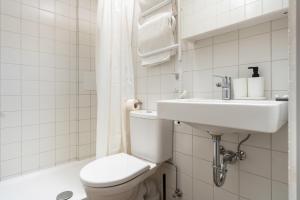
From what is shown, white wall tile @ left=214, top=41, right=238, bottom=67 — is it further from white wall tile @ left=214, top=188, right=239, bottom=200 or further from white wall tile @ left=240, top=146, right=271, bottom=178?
white wall tile @ left=214, top=188, right=239, bottom=200

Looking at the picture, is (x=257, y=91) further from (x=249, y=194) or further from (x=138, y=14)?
(x=138, y=14)

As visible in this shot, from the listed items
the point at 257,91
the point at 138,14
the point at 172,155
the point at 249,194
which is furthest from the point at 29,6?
the point at 249,194

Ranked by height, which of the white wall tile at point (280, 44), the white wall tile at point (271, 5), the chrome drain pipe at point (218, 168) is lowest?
the chrome drain pipe at point (218, 168)

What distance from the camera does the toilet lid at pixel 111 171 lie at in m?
0.97

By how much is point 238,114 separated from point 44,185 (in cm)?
171

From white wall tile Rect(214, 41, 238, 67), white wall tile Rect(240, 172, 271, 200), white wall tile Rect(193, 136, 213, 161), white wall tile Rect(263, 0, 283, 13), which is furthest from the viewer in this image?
white wall tile Rect(193, 136, 213, 161)

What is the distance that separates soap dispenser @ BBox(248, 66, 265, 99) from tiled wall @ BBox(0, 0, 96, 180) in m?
1.65

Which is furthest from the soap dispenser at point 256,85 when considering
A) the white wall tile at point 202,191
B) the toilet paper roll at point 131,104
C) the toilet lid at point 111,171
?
the toilet paper roll at point 131,104

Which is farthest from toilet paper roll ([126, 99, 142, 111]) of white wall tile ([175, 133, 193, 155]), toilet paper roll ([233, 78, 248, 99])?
toilet paper roll ([233, 78, 248, 99])

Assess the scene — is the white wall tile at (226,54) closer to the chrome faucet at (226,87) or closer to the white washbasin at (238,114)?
the chrome faucet at (226,87)

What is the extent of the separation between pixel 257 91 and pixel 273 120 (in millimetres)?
353

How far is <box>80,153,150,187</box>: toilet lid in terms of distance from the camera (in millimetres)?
971

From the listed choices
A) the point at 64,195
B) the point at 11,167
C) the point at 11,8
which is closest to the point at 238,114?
the point at 64,195

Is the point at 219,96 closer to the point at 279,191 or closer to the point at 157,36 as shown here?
the point at 279,191
